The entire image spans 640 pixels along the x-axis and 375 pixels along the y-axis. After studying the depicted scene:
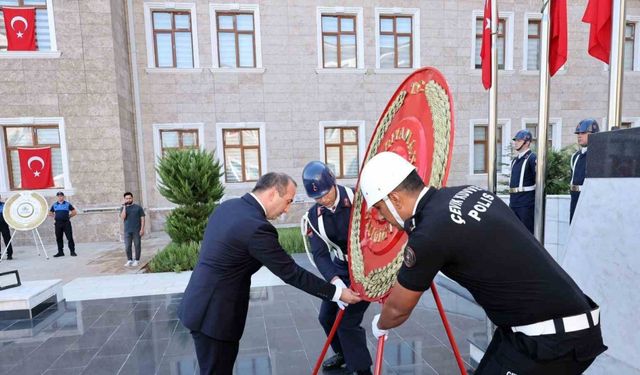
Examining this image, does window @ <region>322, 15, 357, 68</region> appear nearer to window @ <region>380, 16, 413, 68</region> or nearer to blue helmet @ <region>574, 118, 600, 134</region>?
window @ <region>380, 16, 413, 68</region>

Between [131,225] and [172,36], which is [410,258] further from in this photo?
[172,36]

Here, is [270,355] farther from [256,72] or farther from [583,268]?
[256,72]

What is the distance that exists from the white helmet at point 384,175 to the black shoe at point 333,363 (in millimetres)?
2423

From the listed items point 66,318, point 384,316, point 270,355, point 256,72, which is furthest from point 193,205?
point 384,316

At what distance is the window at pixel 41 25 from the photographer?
1038 cm

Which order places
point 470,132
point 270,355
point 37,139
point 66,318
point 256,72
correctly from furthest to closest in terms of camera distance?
point 470,132 → point 256,72 → point 37,139 → point 66,318 → point 270,355

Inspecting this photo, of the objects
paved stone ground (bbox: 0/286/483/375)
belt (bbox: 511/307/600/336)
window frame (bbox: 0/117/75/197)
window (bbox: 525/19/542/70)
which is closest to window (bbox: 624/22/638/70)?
window (bbox: 525/19/542/70)

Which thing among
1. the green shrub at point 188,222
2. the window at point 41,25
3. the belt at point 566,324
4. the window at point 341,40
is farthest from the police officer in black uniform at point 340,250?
the window at point 41,25

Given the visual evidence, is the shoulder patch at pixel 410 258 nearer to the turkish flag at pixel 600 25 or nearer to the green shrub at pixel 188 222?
the turkish flag at pixel 600 25

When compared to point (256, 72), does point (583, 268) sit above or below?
below

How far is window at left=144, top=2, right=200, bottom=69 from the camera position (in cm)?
1184

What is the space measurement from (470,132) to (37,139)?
15315 millimetres

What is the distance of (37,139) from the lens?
1082 cm

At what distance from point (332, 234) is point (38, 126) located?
12.4 metres
